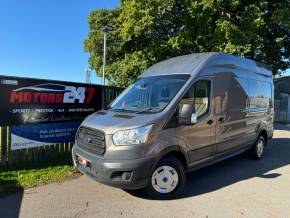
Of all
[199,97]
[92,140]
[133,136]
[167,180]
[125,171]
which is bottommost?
[167,180]

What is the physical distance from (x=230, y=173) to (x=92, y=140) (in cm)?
344

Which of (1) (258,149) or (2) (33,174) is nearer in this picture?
(2) (33,174)

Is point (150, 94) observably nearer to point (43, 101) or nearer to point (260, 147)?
point (43, 101)

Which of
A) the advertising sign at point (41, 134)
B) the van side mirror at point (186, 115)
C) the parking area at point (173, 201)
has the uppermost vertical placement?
the van side mirror at point (186, 115)

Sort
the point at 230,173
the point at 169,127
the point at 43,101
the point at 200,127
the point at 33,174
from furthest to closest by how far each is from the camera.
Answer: the point at 43,101
the point at 230,173
the point at 33,174
the point at 200,127
the point at 169,127

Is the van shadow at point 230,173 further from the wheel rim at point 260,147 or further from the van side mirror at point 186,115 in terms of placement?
the van side mirror at point 186,115

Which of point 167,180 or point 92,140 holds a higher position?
point 92,140

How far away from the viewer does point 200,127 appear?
5.80 metres

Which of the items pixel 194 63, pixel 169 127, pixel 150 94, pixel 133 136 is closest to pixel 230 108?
pixel 194 63

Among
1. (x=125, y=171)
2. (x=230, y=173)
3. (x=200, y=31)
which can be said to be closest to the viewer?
(x=125, y=171)

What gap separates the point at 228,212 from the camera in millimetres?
4836

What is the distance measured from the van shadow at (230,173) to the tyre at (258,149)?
148 millimetres

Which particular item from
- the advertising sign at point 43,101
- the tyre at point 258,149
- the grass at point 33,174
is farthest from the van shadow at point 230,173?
the advertising sign at point 43,101

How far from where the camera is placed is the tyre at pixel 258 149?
839 centimetres
